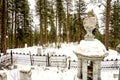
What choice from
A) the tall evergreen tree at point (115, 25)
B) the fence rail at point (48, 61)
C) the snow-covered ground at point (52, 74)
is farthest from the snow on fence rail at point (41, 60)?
the tall evergreen tree at point (115, 25)

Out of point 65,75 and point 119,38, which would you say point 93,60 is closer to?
point 65,75

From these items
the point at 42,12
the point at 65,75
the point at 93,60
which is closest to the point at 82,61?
the point at 93,60

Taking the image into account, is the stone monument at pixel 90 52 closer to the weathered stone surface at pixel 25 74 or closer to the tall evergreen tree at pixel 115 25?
the weathered stone surface at pixel 25 74

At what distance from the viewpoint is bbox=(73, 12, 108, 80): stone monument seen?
11.0 meters

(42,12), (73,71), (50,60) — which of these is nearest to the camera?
(73,71)

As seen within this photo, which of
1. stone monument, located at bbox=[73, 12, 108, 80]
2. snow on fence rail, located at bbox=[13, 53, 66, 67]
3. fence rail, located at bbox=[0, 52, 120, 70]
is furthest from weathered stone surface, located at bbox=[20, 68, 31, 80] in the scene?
snow on fence rail, located at bbox=[13, 53, 66, 67]

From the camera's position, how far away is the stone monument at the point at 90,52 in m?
11.0

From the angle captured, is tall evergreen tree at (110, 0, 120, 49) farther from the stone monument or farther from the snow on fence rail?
the stone monument

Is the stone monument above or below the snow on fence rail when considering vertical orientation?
above

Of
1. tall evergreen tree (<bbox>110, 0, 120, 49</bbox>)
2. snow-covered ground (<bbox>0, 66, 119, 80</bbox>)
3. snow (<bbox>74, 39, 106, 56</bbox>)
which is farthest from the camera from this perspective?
tall evergreen tree (<bbox>110, 0, 120, 49</bbox>)

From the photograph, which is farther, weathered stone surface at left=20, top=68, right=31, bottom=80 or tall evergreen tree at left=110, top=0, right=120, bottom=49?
tall evergreen tree at left=110, top=0, right=120, bottom=49

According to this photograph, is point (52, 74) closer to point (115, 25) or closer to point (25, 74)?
point (25, 74)

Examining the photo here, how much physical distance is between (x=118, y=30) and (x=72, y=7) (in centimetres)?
1088

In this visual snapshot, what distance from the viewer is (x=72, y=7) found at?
160ft
